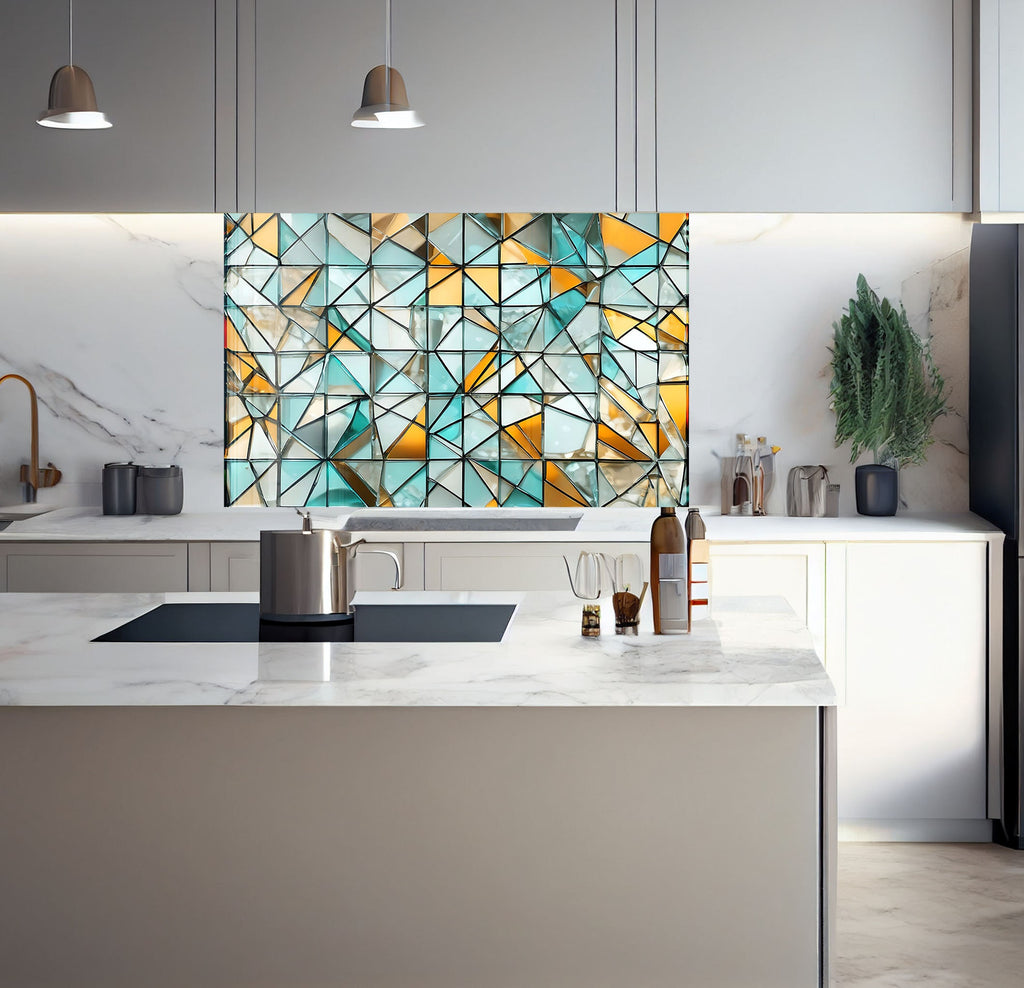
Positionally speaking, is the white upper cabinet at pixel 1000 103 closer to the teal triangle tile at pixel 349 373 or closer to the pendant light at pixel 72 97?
the teal triangle tile at pixel 349 373

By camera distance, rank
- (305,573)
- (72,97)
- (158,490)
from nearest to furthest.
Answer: (305,573)
(72,97)
(158,490)

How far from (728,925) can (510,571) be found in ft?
6.24

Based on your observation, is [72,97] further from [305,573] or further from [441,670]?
[441,670]

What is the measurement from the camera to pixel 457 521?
405 cm

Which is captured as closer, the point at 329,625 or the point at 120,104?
the point at 329,625

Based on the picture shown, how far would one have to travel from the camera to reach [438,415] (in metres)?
4.32

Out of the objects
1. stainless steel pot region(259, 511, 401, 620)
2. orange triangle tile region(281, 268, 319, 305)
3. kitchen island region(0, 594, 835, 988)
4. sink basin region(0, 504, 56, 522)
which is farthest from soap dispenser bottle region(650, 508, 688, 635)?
sink basin region(0, 504, 56, 522)

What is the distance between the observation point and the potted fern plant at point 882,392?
401 centimetres

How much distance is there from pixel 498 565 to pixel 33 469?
5.99 ft

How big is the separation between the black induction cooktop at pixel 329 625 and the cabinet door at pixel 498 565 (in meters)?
1.08

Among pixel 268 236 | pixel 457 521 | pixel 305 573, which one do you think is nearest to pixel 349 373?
pixel 268 236

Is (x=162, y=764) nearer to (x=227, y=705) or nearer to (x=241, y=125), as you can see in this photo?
(x=227, y=705)

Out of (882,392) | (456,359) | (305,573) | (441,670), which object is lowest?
(441,670)

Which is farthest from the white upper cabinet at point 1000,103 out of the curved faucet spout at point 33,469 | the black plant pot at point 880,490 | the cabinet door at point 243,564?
the curved faucet spout at point 33,469
